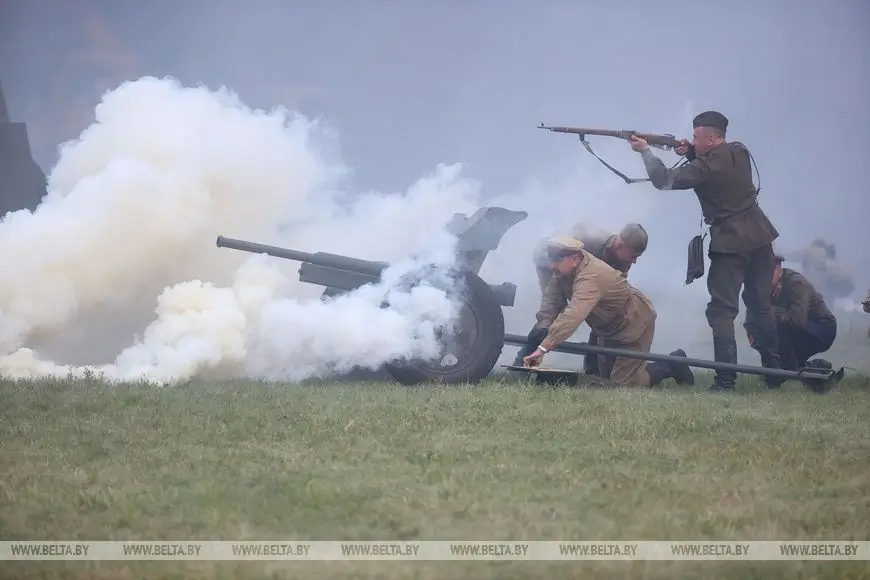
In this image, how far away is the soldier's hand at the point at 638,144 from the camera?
626 cm

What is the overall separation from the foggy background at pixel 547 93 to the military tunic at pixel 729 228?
1.33ft

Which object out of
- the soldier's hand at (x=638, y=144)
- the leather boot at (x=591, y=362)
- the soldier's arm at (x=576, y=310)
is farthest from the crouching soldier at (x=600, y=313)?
the soldier's hand at (x=638, y=144)

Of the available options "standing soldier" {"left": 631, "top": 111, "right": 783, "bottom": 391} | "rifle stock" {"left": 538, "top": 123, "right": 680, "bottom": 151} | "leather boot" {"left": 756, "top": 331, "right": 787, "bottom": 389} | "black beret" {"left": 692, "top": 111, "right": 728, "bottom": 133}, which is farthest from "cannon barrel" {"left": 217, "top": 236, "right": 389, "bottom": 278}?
"leather boot" {"left": 756, "top": 331, "right": 787, "bottom": 389}

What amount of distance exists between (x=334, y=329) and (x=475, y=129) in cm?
195

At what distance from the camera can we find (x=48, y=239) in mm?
5984

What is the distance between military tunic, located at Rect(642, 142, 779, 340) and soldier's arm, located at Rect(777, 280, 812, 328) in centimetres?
38

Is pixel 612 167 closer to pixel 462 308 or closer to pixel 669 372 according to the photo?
pixel 669 372

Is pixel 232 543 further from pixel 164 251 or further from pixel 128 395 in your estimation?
pixel 164 251

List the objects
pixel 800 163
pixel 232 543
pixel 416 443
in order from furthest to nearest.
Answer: pixel 800 163
pixel 416 443
pixel 232 543

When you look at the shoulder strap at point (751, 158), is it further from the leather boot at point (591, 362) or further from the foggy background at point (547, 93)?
the leather boot at point (591, 362)

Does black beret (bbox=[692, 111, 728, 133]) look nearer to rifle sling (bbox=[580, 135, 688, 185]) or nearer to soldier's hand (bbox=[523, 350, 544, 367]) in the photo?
rifle sling (bbox=[580, 135, 688, 185])

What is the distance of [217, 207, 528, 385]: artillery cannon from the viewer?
576 cm

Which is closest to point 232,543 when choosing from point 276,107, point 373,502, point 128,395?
point 373,502

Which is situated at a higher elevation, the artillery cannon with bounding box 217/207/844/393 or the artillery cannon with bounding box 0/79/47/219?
the artillery cannon with bounding box 0/79/47/219
